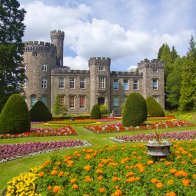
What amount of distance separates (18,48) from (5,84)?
3.75m

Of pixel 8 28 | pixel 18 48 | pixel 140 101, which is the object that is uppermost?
pixel 8 28

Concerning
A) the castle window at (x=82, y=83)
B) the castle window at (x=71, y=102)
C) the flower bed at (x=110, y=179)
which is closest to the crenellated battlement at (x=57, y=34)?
the castle window at (x=82, y=83)

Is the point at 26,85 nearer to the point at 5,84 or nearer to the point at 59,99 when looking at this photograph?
the point at 59,99

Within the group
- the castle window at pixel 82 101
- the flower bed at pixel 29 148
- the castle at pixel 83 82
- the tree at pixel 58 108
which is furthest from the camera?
the castle window at pixel 82 101

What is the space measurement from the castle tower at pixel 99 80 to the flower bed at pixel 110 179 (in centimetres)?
3816

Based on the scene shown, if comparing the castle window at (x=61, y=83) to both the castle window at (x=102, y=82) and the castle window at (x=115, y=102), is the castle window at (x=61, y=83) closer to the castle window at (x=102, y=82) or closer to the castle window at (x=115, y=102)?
the castle window at (x=102, y=82)

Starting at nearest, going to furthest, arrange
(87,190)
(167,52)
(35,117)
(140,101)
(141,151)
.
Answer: (87,190)
(141,151)
(140,101)
(35,117)
(167,52)

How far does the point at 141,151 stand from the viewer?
889cm

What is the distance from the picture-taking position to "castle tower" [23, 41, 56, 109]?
147 ft

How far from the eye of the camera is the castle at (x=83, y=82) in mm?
45000

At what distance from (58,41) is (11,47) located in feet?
105

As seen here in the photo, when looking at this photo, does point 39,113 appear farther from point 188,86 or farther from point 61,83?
point 188,86

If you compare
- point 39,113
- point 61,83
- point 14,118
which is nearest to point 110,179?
point 14,118

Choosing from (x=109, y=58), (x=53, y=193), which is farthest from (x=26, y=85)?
(x=53, y=193)
